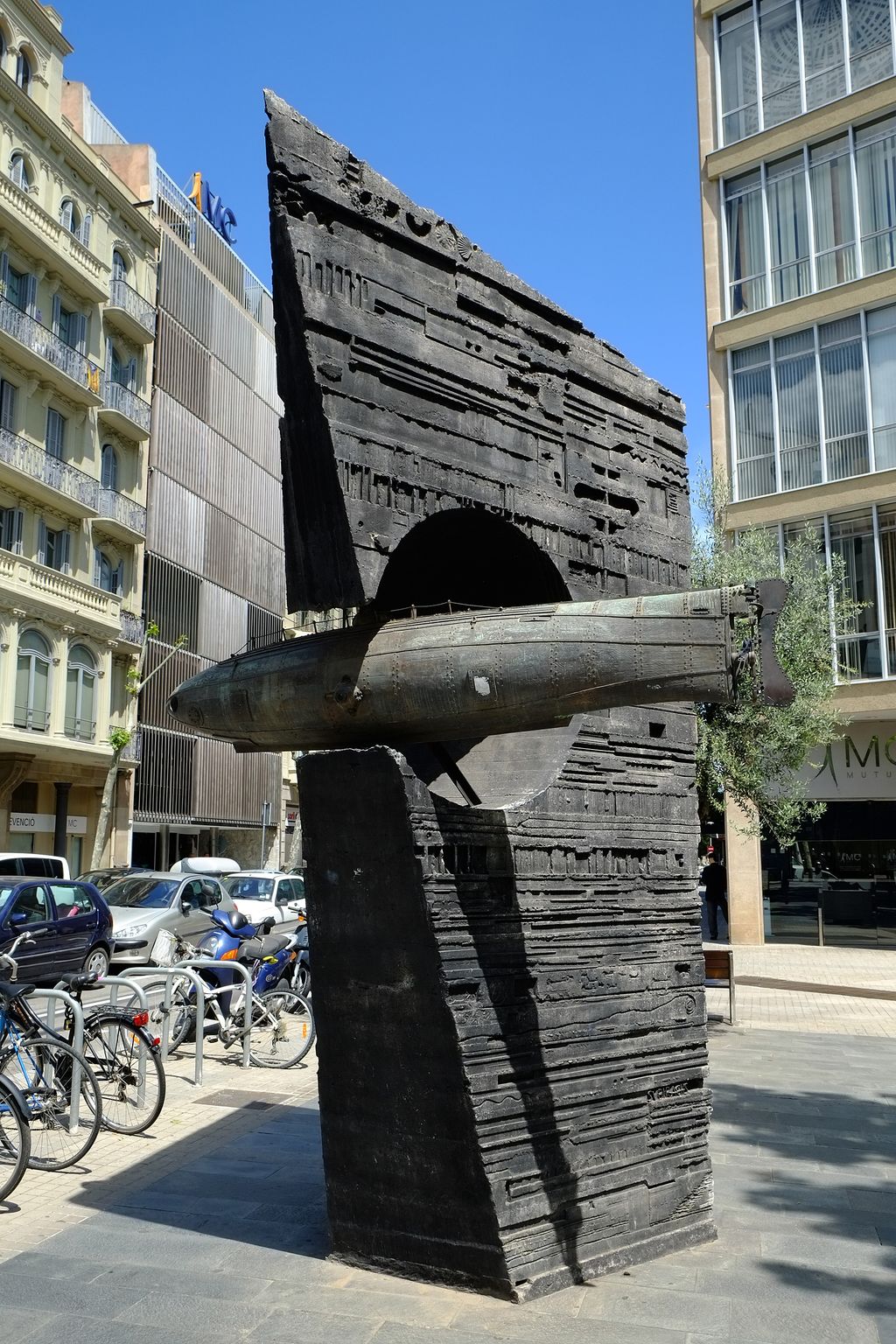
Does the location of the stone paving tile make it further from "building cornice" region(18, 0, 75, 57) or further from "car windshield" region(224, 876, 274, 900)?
"building cornice" region(18, 0, 75, 57)

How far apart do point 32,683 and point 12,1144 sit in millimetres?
22033

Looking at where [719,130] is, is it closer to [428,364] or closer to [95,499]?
[95,499]

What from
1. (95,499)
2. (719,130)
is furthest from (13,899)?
(719,130)

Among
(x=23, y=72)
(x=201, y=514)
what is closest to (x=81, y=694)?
(x=201, y=514)

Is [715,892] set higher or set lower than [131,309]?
lower

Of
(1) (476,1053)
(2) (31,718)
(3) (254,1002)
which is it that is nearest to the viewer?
(1) (476,1053)

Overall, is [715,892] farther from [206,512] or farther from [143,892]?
[206,512]

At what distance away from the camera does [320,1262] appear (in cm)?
516

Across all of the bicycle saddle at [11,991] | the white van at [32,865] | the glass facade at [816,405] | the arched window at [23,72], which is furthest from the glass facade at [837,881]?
the arched window at [23,72]

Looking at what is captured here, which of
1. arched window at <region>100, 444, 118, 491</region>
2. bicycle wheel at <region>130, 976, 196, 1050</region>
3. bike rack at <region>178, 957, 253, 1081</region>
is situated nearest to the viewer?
bicycle wheel at <region>130, 976, 196, 1050</region>

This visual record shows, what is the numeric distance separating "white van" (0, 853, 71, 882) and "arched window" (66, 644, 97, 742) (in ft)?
32.2

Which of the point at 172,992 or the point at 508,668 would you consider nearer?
the point at 508,668

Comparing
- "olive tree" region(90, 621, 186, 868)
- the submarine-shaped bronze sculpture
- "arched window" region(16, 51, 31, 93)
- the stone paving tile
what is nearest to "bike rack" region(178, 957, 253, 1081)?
the submarine-shaped bronze sculpture

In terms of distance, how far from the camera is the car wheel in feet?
49.6
